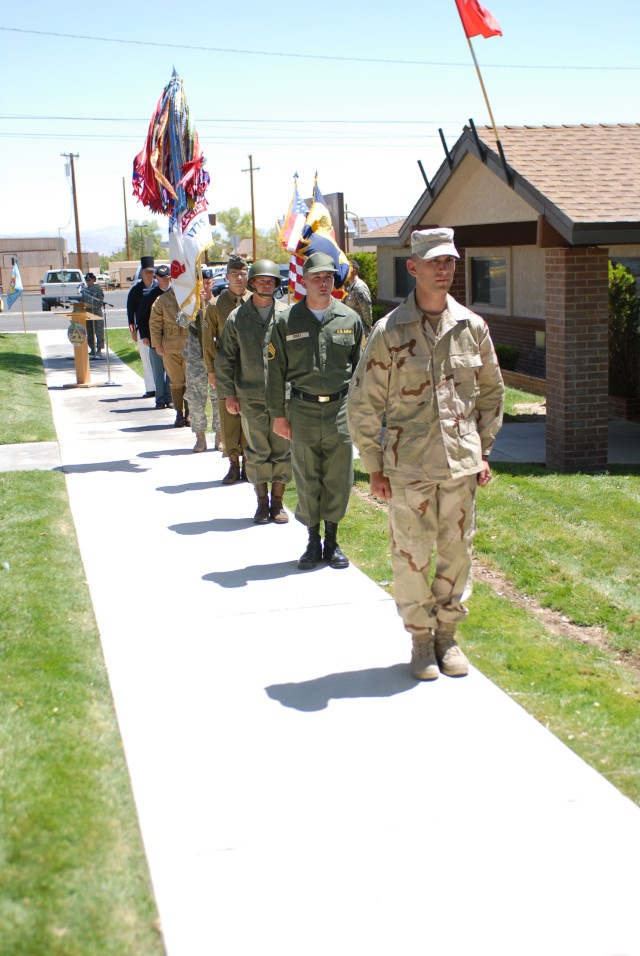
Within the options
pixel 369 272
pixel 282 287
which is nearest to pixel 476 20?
pixel 282 287

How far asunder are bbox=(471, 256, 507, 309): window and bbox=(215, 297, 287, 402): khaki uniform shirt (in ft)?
37.4

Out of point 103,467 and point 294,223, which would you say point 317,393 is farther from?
point 103,467

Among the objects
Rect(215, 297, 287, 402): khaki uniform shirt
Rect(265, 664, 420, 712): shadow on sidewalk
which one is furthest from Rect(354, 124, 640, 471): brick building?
Rect(265, 664, 420, 712): shadow on sidewalk

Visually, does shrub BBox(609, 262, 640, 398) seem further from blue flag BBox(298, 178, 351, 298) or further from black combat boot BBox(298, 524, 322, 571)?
black combat boot BBox(298, 524, 322, 571)

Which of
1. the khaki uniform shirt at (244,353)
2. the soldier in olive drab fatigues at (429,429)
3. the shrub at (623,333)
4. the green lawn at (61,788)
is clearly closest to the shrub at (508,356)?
the shrub at (623,333)

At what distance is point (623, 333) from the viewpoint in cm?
1377

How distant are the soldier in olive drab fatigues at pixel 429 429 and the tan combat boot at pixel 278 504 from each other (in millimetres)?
3053

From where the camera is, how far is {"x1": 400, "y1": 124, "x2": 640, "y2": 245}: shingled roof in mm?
9398

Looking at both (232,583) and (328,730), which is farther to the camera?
(232,583)

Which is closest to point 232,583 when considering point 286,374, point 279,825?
point 286,374

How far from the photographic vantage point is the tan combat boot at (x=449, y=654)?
16.9 feet

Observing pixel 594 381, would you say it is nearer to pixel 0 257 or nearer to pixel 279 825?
pixel 279 825

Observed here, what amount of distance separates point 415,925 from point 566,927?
451mm

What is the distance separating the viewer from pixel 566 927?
10.7 ft
